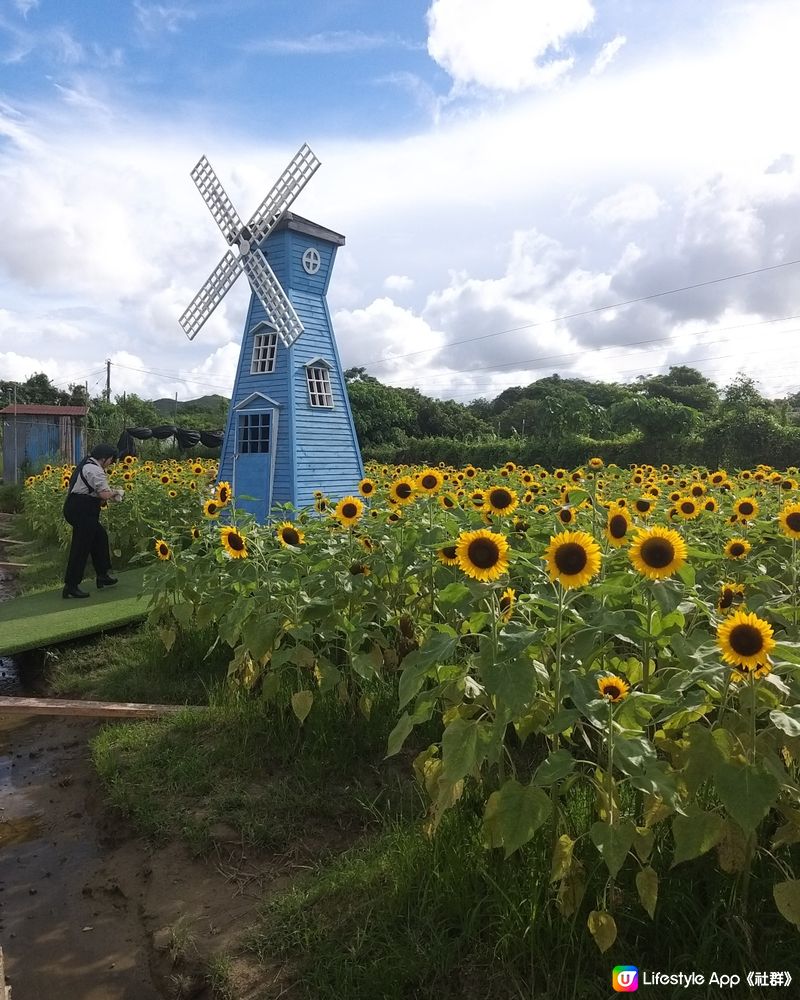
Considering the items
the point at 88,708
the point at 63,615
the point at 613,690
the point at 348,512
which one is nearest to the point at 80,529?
the point at 63,615

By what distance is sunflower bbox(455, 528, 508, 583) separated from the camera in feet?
7.32

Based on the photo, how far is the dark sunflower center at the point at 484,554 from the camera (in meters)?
2.24

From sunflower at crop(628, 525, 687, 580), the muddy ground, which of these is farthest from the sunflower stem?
the muddy ground

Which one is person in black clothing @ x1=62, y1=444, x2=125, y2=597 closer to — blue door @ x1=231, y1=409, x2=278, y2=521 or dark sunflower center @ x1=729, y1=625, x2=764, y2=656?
blue door @ x1=231, y1=409, x2=278, y2=521

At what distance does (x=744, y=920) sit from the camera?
6.04 ft

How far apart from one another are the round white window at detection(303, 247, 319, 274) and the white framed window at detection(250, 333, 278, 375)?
1.28 m

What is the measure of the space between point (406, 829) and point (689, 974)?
1.17 metres

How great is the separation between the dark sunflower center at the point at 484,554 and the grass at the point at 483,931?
2.84 feet

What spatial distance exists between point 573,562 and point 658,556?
31 cm

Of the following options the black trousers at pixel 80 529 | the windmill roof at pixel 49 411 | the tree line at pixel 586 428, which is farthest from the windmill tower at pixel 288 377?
the windmill roof at pixel 49 411

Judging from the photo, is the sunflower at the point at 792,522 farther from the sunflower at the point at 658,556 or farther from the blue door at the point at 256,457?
the blue door at the point at 256,457

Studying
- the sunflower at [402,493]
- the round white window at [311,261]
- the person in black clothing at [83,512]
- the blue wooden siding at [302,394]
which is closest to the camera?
the sunflower at [402,493]

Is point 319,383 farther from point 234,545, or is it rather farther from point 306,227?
point 234,545

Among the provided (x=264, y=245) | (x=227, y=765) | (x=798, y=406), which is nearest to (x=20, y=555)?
(x=264, y=245)
